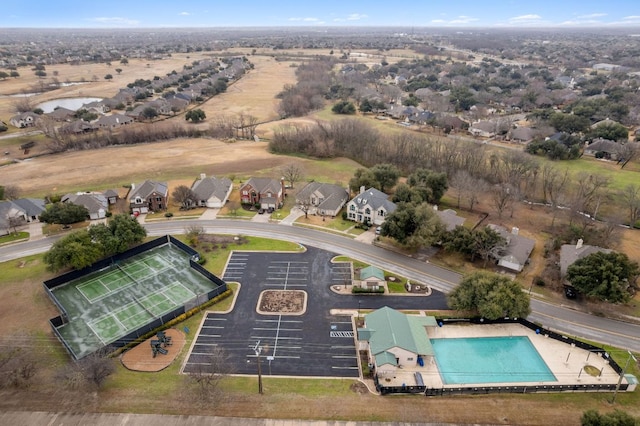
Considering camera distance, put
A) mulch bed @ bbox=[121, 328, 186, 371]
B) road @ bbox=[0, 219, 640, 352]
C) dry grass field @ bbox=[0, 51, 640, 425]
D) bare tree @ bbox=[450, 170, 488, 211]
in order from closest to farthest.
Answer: dry grass field @ bbox=[0, 51, 640, 425], mulch bed @ bbox=[121, 328, 186, 371], road @ bbox=[0, 219, 640, 352], bare tree @ bbox=[450, 170, 488, 211]

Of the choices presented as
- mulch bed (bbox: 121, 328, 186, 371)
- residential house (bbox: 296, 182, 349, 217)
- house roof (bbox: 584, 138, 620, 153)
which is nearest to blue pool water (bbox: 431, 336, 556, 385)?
mulch bed (bbox: 121, 328, 186, 371)

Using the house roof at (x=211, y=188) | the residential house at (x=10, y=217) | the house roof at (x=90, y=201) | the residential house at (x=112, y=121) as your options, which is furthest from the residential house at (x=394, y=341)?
the residential house at (x=112, y=121)

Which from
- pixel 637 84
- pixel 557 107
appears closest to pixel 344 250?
pixel 557 107

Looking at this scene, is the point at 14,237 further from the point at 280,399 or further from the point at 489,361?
the point at 489,361

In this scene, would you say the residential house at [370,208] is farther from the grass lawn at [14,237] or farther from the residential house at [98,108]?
the residential house at [98,108]

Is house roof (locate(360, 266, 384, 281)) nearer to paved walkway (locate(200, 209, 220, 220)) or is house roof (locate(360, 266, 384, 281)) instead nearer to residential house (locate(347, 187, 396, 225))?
Answer: residential house (locate(347, 187, 396, 225))

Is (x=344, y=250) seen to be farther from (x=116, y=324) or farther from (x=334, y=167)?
(x=334, y=167)
